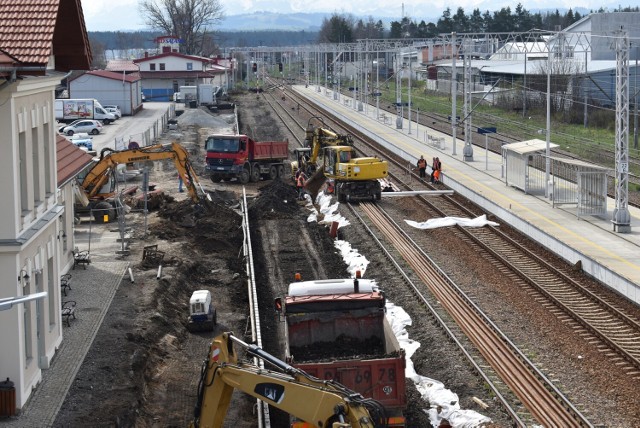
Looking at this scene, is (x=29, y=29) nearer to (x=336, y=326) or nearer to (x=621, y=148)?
(x=336, y=326)

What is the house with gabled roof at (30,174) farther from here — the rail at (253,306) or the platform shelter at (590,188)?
the platform shelter at (590,188)

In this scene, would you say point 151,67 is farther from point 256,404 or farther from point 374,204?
point 256,404

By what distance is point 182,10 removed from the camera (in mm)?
143500

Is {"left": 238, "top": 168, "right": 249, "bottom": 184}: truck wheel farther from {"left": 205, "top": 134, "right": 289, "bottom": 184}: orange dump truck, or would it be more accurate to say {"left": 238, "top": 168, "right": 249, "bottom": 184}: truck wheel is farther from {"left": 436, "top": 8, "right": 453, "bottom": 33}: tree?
{"left": 436, "top": 8, "right": 453, "bottom": 33}: tree

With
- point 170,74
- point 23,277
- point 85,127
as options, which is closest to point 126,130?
point 85,127

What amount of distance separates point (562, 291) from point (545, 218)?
32.5 feet

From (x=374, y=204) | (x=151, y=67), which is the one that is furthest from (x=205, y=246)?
(x=151, y=67)

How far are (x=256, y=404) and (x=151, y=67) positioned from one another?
94.8 meters

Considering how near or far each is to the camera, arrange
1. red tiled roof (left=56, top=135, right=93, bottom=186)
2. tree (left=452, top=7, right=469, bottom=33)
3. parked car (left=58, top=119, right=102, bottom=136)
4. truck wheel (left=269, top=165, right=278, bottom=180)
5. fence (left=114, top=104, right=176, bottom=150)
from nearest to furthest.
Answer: red tiled roof (left=56, top=135, right=93, bottom=186) → truck wheel (left=269, top=165, right=278, bottom=180) → fence (left=114, top=104, right=176, bottom=150) → parked car (left=58, top=119, right=102, bottom=136) → tree (left=452, top=7, right=469, bottom=33)

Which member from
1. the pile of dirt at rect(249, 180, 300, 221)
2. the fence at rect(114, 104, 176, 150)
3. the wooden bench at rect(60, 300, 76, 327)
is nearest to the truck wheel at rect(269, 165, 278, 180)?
the pile of dirt at rect(249, 180, 300, 221)

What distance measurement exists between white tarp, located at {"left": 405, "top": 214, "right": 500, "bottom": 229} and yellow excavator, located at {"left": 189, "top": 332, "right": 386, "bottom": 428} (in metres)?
21.1

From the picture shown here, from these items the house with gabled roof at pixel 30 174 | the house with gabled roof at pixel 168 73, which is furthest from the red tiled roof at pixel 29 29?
the house with gabled roof at pixel 168 73

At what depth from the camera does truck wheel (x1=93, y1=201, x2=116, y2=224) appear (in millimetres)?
36531

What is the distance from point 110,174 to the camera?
3819cm
